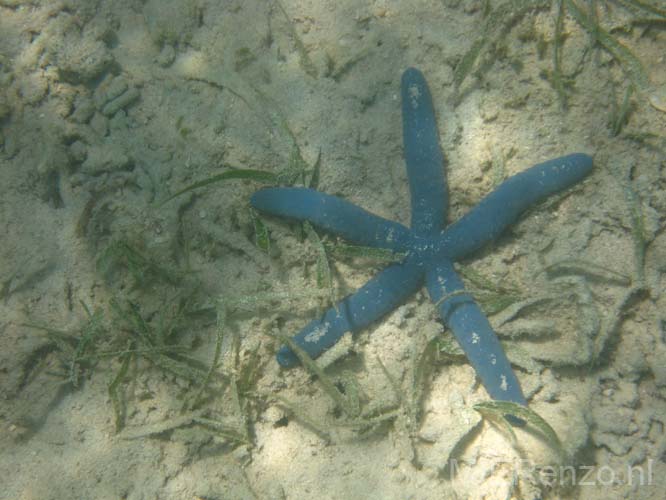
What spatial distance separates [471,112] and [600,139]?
86 centimetres

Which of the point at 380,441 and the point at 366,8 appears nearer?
the point at 380,441

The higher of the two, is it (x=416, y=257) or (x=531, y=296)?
(x=416, y=257)

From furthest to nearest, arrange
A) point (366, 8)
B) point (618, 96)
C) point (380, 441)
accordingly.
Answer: point (366, 8), point (618, 96), point (380, 441)

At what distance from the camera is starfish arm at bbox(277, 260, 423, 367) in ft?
8.86

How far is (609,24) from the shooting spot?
292cm

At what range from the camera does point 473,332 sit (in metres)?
2.61

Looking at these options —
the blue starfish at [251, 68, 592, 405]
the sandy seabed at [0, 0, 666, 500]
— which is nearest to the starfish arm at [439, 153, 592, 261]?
the blue starfish at [251, 68, 592, 405]

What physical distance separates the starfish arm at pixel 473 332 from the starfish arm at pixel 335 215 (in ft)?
1.03

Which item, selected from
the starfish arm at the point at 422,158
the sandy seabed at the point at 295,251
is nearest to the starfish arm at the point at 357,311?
the sandy seabed at the point at 295,251

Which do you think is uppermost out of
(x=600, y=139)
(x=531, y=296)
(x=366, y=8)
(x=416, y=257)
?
(x=366, y=8)

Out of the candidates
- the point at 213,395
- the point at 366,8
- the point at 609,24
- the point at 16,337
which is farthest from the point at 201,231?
the point at 609,24

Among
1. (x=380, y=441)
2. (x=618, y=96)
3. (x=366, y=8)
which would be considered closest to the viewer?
(x=380, y=441)

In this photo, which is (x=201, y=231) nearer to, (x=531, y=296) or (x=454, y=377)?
(x=454, y=377)

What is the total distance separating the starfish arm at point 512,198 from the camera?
9.04ft
